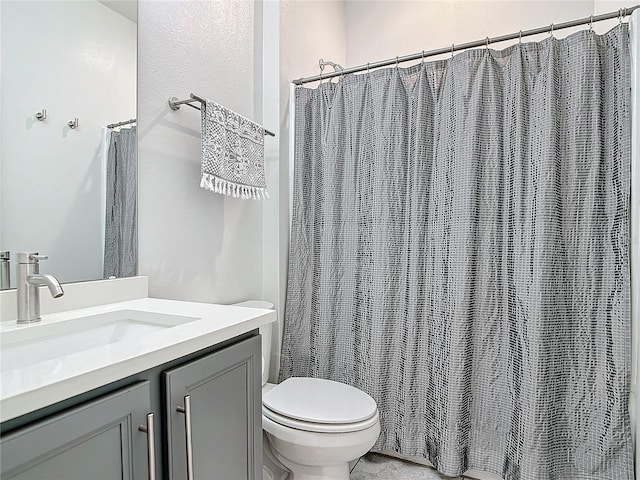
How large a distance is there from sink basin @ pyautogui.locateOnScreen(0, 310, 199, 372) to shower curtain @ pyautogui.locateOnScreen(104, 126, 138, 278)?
0.22 meters

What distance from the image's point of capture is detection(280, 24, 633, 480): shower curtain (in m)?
1.46

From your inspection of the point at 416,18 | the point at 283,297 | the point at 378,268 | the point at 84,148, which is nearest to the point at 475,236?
the point at 378,268

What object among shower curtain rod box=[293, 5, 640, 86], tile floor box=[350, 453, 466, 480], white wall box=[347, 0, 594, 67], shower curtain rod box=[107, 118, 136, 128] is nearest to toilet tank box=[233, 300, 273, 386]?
tile floor box=[350, 453, 466, 480]

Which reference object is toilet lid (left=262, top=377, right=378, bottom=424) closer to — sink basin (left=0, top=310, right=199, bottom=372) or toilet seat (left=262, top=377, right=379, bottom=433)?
toilet seat (left=262, top=377, right=379, bottom=433)

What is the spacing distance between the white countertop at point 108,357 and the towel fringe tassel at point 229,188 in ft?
1.75

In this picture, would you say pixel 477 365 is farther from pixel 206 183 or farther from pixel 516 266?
pixel 206 183

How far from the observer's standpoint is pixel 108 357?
68 cm

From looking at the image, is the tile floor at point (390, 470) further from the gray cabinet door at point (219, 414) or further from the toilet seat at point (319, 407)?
the gray cabinet door at point (219, 414)

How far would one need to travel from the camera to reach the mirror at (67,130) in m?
0.99

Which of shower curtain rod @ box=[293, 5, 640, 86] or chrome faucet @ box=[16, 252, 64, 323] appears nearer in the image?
chrome faucet @ box=[16, 252, 64, 323]

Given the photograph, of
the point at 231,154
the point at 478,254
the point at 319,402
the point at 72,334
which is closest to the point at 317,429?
the point at 319,402

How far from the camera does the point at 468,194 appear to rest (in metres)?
1.62

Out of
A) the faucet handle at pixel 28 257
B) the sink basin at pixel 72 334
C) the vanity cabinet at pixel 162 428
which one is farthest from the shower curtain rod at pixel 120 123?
the vanity cabinet at pixel 162 428

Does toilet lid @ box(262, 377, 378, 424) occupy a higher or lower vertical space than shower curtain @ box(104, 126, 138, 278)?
lower
